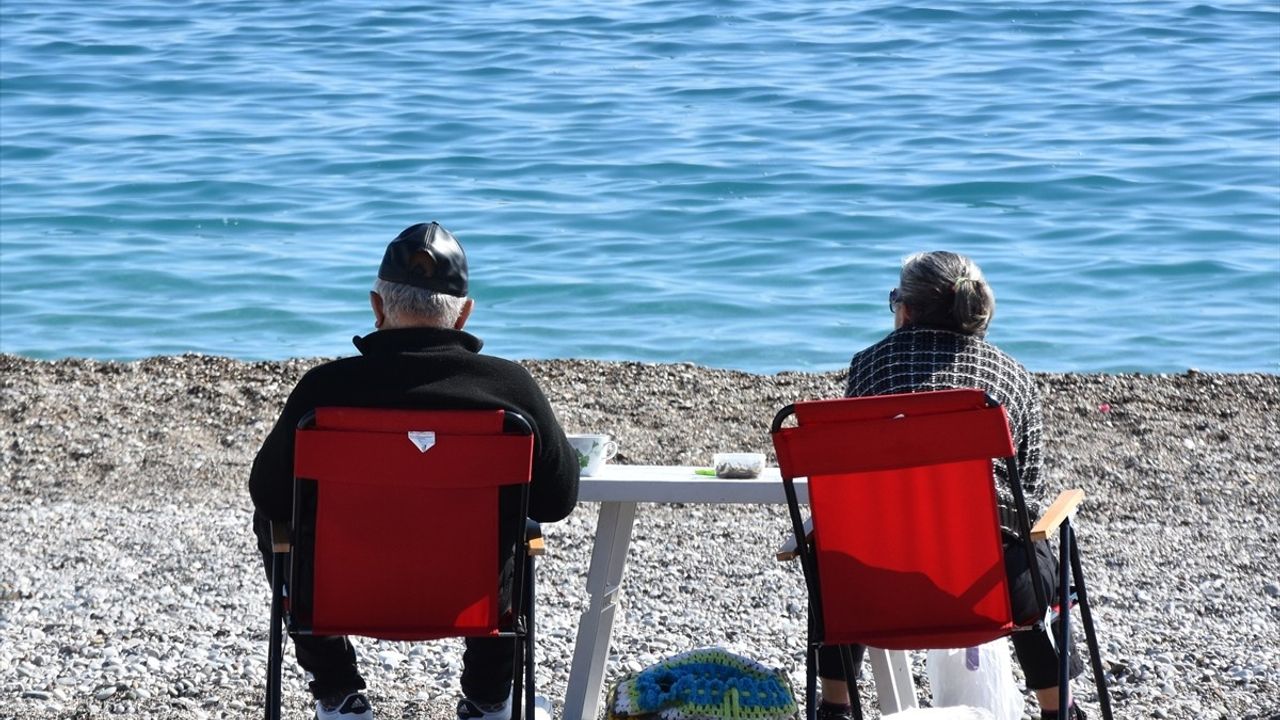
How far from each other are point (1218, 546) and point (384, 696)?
309 cm

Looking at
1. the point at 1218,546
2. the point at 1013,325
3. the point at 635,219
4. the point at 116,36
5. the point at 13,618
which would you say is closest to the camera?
the point at 13,618

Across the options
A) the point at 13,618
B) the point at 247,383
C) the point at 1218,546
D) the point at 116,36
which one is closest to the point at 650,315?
the point at 247,383

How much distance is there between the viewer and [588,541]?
18.9 feet

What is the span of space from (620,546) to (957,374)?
36.8 inches

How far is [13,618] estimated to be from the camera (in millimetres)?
4914

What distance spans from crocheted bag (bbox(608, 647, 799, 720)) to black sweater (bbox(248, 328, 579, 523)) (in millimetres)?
609

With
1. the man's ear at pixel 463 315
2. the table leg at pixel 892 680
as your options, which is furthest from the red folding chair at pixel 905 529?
the man's ear at pixel 463 315

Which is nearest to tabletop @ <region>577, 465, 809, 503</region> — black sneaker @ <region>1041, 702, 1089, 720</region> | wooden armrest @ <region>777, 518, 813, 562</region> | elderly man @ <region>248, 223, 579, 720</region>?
wooden armrest @ <region>777, 518, 813, 562</region>

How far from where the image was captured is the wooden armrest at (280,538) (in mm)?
3385

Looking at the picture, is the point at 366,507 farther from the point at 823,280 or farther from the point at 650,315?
the point at 823,280

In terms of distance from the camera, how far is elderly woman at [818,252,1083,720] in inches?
144

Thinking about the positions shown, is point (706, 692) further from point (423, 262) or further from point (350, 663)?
point (423, 262)

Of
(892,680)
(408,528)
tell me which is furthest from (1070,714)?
(408,528)

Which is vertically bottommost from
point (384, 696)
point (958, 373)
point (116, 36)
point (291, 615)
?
point (384, 696)
